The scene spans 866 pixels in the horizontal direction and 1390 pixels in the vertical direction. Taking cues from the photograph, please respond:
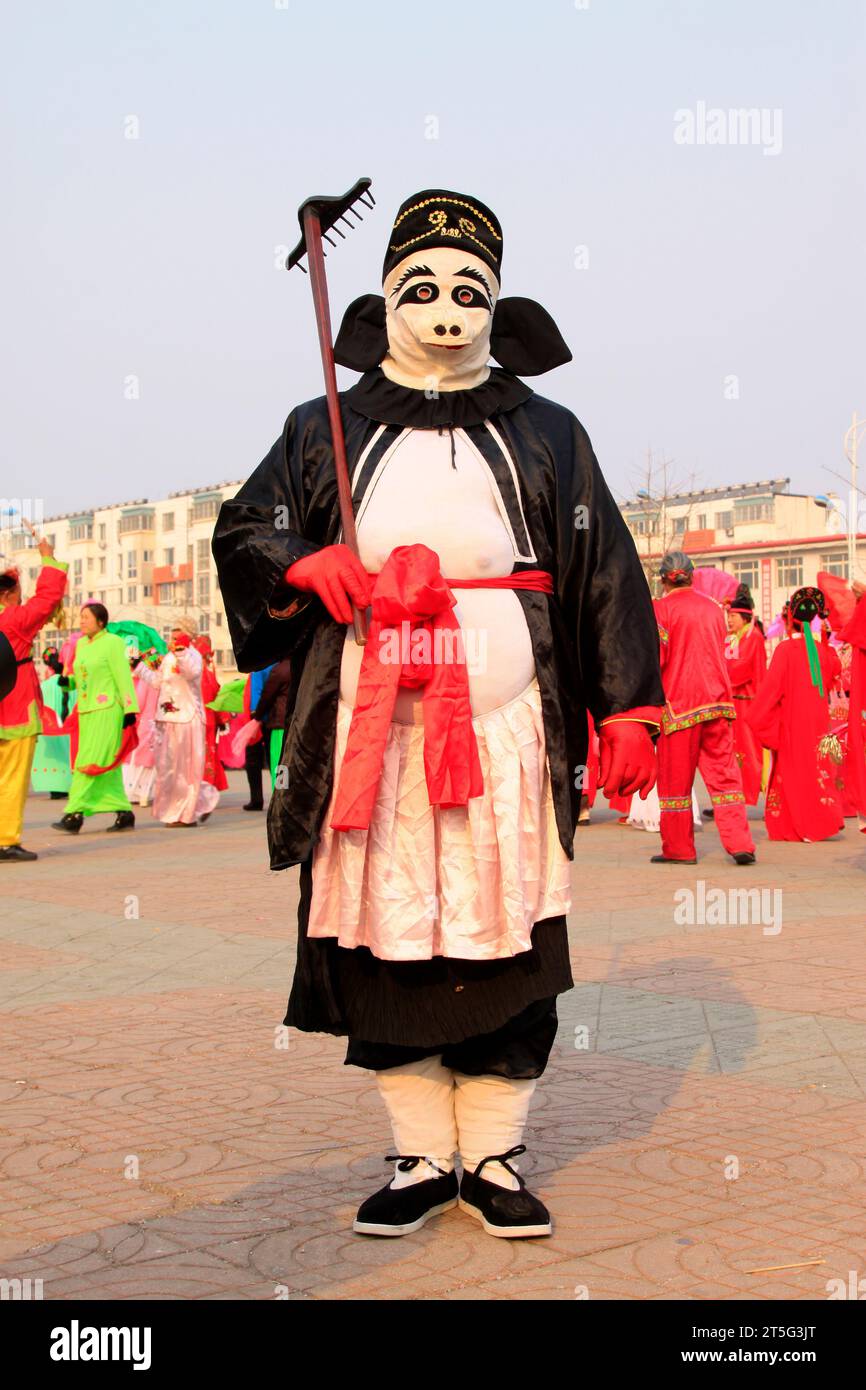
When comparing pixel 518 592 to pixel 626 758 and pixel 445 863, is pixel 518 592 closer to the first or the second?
pixel 626 758

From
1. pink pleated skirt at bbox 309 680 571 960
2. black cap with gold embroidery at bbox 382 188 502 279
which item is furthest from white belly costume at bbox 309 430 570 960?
black cap with gold embroidery at bbox 382 188 502 279

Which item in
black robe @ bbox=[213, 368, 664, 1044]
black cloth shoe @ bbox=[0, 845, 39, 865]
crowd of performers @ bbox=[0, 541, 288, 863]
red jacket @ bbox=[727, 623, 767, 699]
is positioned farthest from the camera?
red jacket @ bbox=[727, 623, 767, 699]

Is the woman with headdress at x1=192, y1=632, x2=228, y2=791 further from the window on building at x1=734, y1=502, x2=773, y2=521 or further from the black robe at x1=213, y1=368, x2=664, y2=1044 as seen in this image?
the window on building at x1=734, y1=502, x2=773, y2=521

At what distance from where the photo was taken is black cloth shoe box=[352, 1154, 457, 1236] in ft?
11.7

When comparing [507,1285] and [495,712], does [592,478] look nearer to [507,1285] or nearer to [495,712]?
[495,712]

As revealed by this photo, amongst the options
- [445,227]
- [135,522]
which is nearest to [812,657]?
[445,227]

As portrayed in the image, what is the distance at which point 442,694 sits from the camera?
3.58 meters

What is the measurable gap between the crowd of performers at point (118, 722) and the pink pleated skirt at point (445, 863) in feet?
21.5

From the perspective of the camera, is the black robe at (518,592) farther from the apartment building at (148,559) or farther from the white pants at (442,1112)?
the apartment building at (148,559)

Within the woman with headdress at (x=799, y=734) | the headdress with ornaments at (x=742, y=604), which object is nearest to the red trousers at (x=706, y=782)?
the woman with headdress at (x=799, y=734)

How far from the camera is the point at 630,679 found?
3865mm

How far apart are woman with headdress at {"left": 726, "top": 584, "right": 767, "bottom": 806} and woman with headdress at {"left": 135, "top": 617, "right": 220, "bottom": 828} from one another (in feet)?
17.0

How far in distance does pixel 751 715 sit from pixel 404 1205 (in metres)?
10.4

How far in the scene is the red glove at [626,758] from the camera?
379 centimetres
